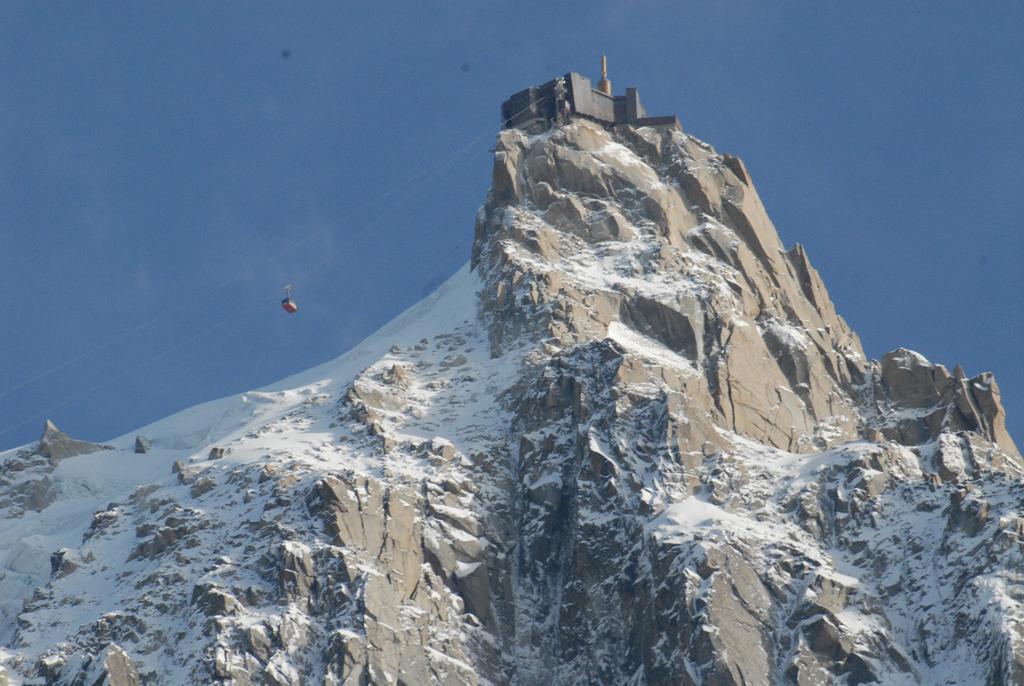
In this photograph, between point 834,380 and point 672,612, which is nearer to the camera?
point 672,612

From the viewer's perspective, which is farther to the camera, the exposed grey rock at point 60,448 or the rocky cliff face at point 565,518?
the exposed grey rock at point 60,448

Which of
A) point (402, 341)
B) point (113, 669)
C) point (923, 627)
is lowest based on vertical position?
point (113, 669)

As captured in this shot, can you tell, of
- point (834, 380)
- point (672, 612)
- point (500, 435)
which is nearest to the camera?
point (672, 612)

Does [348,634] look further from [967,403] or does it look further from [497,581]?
[967,403]

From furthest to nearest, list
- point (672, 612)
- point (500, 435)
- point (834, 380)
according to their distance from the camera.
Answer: point (834, 380) < point (500, 435) < point (672, 612)

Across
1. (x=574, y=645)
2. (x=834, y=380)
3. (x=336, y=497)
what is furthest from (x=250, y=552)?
(x=834, y=380)

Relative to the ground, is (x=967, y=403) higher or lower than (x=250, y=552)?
higher

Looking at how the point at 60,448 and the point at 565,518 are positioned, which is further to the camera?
the point at 60,448

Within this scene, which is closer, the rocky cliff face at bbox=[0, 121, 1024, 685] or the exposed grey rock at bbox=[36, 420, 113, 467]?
the rocky cliff face at bbox=[0, 121, 1024, 685]
